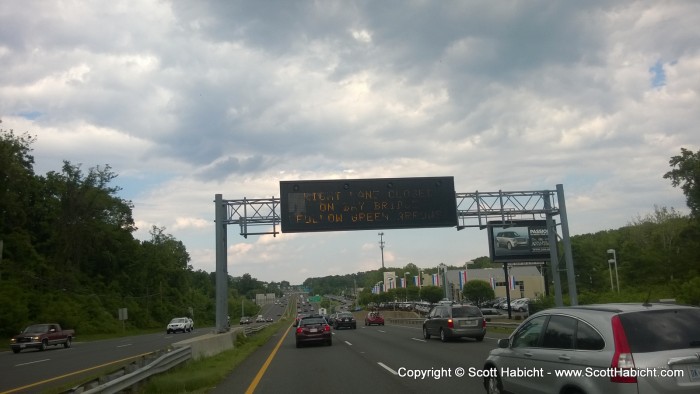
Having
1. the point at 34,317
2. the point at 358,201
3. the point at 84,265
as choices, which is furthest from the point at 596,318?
the point at 84,265

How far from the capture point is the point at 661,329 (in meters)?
6.05

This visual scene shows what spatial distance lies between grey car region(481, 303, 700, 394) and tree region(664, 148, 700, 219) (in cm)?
6506

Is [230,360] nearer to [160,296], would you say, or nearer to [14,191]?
[14,191]

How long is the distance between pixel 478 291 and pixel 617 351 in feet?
308

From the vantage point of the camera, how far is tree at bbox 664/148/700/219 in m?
62.6

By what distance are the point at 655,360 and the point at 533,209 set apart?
86.0 feet

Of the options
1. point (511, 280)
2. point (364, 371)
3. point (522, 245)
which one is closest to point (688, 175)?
point (522, 245)

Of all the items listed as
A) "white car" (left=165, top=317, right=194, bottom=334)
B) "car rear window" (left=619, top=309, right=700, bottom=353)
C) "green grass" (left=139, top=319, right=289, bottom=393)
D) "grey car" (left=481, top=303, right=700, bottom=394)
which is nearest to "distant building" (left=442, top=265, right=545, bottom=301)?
"white car" (left=165, top=317, right=194, bottom=334)

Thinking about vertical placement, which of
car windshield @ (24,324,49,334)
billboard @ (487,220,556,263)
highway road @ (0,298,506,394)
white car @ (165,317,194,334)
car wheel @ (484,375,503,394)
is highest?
billboard @ (487,220,556,263)

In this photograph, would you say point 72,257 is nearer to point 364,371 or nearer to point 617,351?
point 364,371

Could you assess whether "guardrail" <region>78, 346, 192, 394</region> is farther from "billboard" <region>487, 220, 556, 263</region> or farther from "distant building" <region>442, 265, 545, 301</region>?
"distant building" <region>442, 265, 545, 301</region>

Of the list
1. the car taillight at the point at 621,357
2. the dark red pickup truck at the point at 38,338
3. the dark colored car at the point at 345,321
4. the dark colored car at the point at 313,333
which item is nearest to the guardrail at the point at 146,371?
the car taillight at the point at 621,357

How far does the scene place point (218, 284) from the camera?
28.3 meters

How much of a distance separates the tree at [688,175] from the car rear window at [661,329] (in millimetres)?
65367
